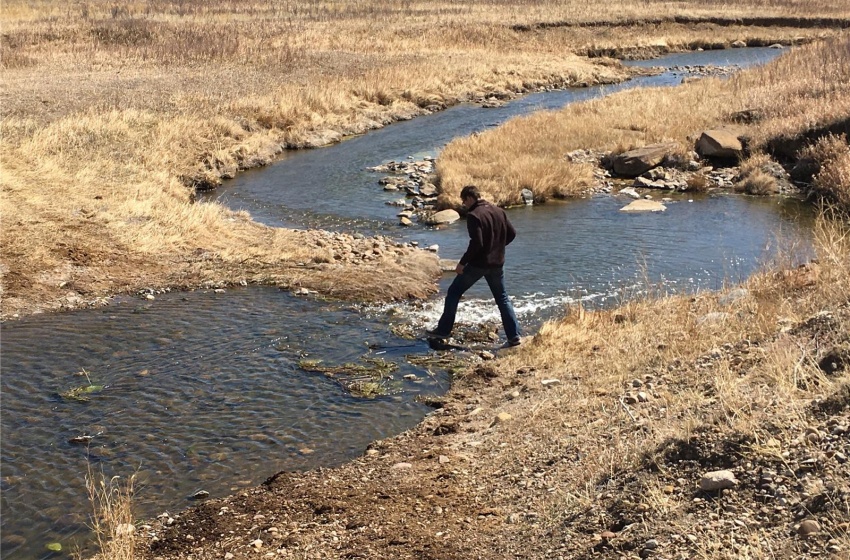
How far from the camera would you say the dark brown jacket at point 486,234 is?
12.0 m

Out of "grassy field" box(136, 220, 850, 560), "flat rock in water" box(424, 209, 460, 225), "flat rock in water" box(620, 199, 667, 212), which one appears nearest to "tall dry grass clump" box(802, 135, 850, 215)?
"flat rock in water" box(620, 199, 667, 212)

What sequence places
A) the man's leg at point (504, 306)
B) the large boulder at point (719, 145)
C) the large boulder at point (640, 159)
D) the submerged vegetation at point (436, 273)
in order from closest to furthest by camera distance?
the submerged vegetation at point (436, 273), the man's leg at point (504, 306), the large boulder at point (640, 159), the large boulder at point (719, 145)

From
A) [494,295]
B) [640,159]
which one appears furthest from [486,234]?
[640,159]

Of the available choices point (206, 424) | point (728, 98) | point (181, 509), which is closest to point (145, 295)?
point (206, 424)

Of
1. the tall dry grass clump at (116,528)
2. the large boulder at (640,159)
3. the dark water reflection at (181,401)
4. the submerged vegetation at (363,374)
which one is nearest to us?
the tall dry grass clump at (116,528)

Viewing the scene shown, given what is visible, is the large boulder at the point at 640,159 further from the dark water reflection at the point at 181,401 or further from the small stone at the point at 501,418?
the small stone at the point at 501,418

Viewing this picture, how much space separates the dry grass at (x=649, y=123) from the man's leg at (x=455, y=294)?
8.66 metres

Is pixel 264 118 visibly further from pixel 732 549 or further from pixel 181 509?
pixel 732 549

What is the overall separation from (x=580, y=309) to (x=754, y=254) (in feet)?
19.9

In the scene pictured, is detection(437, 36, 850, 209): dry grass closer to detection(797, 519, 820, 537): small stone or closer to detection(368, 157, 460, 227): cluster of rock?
detection(368, 157, 460, 227): cluster of rock

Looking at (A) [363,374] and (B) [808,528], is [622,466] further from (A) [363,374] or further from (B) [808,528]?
(A) [363,374]

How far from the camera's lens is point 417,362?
1188cm

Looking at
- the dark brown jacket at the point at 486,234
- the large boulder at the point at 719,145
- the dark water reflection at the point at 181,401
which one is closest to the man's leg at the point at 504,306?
the dark brown jacket at the point at 486,234

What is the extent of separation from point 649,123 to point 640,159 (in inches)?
137
